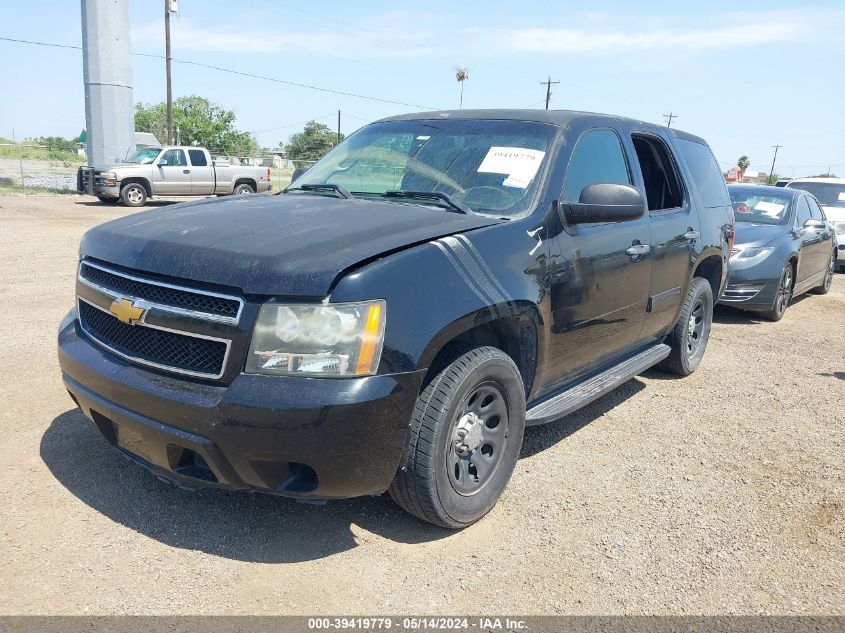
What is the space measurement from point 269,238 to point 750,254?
684 centimetres

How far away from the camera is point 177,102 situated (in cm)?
7031

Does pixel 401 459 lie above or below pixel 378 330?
below

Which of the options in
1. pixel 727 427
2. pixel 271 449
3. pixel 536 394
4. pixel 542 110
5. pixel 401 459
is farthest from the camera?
pixel 727 427

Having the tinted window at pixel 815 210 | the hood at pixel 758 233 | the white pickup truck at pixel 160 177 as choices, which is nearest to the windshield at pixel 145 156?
the white pickup truck at pixel 160 177

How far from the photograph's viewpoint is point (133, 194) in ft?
68.1

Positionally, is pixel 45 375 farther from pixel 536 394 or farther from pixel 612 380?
pixel 612 380

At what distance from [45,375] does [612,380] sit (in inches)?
153

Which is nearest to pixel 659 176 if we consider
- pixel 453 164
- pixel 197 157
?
pixel 453 164

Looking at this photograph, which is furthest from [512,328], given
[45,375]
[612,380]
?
[45,375]

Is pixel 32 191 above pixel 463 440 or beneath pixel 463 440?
beneath

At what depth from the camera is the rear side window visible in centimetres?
538

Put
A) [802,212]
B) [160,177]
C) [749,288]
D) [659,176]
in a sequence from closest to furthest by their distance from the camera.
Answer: [659,176] < [749,288] < [802,212] < [160,177]

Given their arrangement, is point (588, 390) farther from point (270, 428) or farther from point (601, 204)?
point (270, 428)

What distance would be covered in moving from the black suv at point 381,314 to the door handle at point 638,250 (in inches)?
1.0
